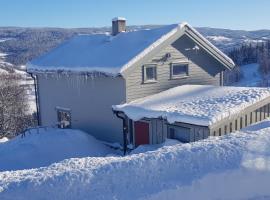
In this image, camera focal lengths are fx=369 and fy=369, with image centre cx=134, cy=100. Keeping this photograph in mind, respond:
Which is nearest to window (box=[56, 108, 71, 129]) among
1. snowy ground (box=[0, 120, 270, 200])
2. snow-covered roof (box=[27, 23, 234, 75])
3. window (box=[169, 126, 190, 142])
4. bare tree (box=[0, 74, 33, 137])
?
snow-covered roof (box=[27, 23, 234, 75])

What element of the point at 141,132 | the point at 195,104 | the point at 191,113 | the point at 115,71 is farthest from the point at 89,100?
the point at 191,113

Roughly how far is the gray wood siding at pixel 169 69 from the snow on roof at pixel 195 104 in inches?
17.0

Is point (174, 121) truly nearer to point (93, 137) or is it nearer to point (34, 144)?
point (93, 137)

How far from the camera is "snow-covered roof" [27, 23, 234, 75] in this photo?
1571 centimetres

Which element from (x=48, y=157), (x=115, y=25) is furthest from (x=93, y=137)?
(x=115, y=25)

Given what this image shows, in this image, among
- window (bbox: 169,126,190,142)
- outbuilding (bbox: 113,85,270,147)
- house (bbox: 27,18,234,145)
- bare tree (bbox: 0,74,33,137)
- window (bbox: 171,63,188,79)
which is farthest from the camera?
bare tree (bbox: 0,74,33,137)

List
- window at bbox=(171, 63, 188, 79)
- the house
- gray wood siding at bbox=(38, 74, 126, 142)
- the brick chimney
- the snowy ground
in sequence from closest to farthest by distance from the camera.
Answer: the snowy ground
the house
gray wood siding at bbox=(38, 74, 126, 142)
window at bbox=(171, 63, 188, 79)
the brick chimney

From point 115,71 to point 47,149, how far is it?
427 cm

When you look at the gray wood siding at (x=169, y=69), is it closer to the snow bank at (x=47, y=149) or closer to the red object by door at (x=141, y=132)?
the red object by door at (x=141, y=132)

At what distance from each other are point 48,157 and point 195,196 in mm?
9443

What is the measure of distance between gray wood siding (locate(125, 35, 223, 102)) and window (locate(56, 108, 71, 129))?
14.6 feet

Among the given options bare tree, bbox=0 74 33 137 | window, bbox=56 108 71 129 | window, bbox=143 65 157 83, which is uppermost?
window, bbox=143 65 157 83

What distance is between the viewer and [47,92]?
19.8 metres

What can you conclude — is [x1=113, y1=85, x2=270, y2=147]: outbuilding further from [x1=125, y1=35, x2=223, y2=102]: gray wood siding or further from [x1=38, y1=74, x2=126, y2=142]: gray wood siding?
[x1=38, y1=74, x2=126, y2=142]: gray wood siding
